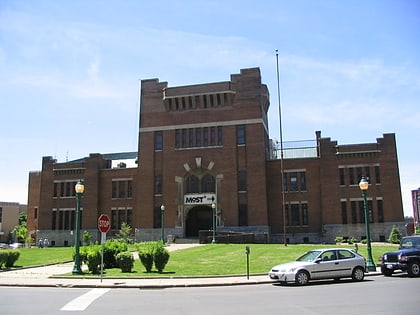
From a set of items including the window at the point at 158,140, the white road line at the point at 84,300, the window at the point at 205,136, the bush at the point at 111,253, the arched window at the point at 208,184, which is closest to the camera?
the white road line at the point at 84,300

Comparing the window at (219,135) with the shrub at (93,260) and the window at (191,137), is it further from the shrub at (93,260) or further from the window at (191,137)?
the shrub at (93,260)

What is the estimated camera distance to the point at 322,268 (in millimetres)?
17484

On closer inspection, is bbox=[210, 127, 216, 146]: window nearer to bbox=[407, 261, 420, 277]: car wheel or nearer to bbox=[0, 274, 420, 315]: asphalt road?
bbox=[407, 261, 420, 277]: car wheel

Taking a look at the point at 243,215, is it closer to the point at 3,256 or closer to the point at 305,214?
the point at 305,214

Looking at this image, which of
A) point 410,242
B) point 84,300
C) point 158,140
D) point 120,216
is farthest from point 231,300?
point 120,216

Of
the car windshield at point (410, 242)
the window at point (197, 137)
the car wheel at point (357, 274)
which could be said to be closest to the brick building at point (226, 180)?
the window at point (197, 137)

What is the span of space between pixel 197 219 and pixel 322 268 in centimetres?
4075

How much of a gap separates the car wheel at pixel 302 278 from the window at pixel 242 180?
37578 mm

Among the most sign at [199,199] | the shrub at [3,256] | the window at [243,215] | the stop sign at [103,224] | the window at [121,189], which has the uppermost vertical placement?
the window at [121,189]

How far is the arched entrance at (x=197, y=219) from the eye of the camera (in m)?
57.0

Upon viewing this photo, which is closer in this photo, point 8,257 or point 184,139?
point 8,257

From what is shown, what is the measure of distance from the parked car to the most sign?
3700cm

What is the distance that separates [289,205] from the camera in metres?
54.8

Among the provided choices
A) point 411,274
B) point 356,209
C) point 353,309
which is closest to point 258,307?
point 353,309
